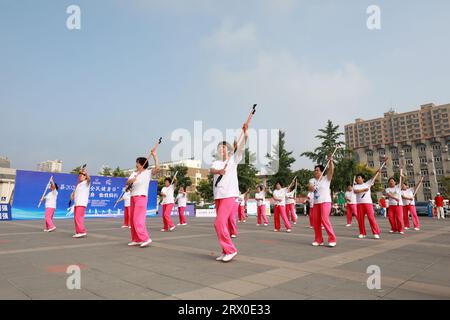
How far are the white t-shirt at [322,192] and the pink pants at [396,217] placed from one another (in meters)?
4.63

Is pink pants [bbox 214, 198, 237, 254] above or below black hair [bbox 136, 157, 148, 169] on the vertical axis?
below

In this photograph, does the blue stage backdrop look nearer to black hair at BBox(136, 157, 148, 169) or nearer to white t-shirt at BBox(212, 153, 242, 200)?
black hair at BBox(136, 157, 148, 169)

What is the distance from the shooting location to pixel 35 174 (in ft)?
65.6

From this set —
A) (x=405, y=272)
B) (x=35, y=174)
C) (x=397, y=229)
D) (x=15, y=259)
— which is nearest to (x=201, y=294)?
(x=405, y=272)

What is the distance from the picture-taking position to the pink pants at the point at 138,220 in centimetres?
692

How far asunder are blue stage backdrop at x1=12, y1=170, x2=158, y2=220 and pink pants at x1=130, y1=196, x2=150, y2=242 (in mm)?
16257

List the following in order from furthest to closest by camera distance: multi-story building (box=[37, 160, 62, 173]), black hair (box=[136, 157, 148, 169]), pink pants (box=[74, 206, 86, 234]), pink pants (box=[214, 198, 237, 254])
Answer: multi-story building (box=[37, 160, 62, 173])
pink pants (box=[74, 206, 86, 234])
black hair (box=[136, 157, 148, 169])
pink pants (box=[214, 198, 237, 254])

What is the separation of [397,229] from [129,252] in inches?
365

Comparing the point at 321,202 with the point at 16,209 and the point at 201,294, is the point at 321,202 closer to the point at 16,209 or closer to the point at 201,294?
the point at 201,294

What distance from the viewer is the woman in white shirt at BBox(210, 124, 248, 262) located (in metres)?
5.15

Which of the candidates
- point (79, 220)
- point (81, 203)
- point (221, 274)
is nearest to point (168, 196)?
point (81, 203)

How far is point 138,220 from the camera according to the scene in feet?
23.2

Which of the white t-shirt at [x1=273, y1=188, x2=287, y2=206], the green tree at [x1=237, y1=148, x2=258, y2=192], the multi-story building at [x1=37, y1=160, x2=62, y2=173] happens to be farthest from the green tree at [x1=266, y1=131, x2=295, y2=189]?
the multi-story building at [x1=37, y1=160, x2=62, y2=173]

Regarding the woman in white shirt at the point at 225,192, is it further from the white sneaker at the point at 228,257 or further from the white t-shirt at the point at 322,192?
the white t-shirt at the point at 322,192
